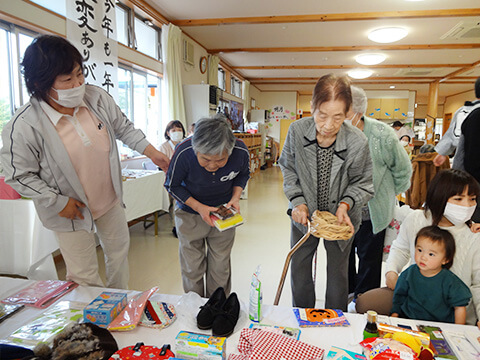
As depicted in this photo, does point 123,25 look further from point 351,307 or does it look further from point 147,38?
point 351,307

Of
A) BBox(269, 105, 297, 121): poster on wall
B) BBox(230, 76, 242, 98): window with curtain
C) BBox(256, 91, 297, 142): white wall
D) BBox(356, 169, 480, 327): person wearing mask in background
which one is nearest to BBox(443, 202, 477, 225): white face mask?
BBox(356, 169, 480, 327): person wearing mask in background

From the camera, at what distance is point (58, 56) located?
126cm

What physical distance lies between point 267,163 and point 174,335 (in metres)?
11.0

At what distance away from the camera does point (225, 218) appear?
144 centimetres

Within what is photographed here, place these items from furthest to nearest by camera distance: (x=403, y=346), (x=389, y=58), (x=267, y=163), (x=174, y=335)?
1. (x=267, y=163)
2. (x=389, y=58)
3. (x=174, y=335)
4. (x=403, y=346)

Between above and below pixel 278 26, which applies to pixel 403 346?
below

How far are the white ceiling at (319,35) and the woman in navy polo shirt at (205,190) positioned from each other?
11.8ft

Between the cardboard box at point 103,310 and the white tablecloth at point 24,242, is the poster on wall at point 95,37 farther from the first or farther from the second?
Result: the cardboard box at point 103,310

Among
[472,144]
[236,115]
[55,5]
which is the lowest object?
[472,144]

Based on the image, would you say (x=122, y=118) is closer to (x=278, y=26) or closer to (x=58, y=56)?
(x=58, y=56)

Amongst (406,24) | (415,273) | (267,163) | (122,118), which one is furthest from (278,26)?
(267,163)

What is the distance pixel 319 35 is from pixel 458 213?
5.26m

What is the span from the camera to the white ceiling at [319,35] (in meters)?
4.42

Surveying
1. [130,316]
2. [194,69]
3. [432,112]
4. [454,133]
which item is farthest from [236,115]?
[130,316]
